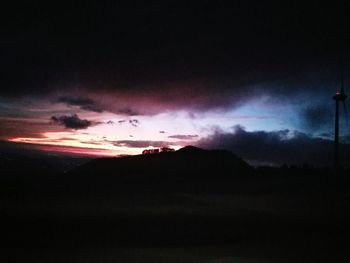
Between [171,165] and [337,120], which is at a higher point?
[337,120]

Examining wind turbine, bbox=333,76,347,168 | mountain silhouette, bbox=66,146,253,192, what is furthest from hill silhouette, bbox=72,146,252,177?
wind turbine, bbox=333,76,347,168

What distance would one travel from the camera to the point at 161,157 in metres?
190

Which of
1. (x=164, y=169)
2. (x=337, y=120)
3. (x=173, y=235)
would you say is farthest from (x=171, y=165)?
(x=173, y=235)

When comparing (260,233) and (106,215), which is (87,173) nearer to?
(106,215)

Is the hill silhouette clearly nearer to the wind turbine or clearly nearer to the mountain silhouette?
the mountain silhouette

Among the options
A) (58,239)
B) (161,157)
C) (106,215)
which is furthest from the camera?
(161,157)

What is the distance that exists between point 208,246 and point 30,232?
16903 millimetres

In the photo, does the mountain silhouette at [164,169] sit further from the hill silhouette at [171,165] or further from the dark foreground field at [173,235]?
the dark foreground field at [173,235]

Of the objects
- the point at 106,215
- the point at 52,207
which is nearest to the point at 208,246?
the point at 106,215

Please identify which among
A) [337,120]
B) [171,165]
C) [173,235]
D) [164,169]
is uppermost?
[337,120]

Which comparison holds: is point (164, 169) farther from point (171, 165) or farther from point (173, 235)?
point (173, 235)

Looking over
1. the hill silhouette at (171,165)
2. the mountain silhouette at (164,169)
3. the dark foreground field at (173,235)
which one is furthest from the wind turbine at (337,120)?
the hill silhouette at (171,165)

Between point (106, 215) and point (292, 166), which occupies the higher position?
point (292, 166)

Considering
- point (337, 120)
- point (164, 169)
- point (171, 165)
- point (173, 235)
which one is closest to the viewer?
point (173, 235)
